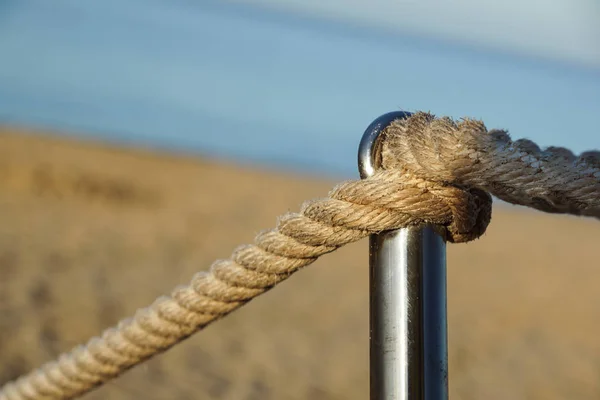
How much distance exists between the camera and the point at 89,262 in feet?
16.0

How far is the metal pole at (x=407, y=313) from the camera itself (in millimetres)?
865

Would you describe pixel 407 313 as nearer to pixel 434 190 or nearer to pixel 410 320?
pixel 410 320

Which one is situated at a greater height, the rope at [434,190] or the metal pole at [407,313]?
the rope at [434,190]

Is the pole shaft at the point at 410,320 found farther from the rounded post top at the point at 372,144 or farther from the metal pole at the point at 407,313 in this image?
the rounded post top at the point at 372,144

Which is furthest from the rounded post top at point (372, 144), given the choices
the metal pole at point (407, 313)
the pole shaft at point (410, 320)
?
the pole shaft at point (410, 320)

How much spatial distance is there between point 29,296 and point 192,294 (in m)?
2.94

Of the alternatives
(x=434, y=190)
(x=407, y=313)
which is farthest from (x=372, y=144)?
(x=407, y=313)

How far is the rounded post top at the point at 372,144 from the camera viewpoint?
3.00 feet

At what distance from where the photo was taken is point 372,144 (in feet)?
3.00

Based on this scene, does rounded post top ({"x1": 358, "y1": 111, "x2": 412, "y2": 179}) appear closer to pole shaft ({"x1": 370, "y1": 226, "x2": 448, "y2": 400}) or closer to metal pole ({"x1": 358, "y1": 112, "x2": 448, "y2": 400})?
metal pole ({"x1": 358, "y1": 112, "x2": 448, "y2": 400})

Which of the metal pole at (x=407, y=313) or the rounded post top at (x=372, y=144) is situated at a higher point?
the rounded post top at (x=372, y=144)

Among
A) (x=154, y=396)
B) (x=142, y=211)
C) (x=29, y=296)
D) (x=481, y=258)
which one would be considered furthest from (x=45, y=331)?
(x=481, y=258)

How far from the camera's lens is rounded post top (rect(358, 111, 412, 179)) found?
3.00 feet

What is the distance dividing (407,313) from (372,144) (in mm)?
246
